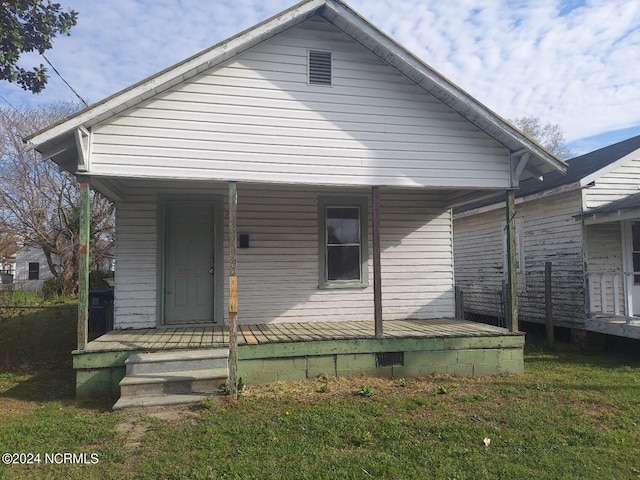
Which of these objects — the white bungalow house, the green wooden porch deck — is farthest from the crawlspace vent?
the green wooden porch deck

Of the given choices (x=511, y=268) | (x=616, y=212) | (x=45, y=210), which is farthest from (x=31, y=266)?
(x=616, y=212)

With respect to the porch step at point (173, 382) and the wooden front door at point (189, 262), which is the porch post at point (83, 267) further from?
the wooden front door at point (189, 262)

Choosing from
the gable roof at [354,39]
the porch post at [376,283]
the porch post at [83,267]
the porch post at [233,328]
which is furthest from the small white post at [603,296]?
the porch post at [83,267]

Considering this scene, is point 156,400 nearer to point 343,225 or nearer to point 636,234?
point 343,225

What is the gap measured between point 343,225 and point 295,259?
3.70 feet

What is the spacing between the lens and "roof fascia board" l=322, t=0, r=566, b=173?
648 centimetres

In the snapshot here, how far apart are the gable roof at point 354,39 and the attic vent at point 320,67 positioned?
1.62 feet

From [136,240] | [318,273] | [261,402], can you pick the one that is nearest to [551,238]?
[318,273]

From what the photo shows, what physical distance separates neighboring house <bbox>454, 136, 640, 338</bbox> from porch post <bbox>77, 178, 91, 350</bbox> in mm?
8937

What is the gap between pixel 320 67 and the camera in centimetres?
667

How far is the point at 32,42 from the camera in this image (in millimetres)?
7184

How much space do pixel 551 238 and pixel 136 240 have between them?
8966mm

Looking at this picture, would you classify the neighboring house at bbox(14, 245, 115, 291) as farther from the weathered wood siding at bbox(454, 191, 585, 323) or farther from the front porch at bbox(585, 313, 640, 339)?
the front porch at bbox(585, 313, 640, 339)

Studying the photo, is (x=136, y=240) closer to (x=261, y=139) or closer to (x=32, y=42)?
(x=261, y=139)
